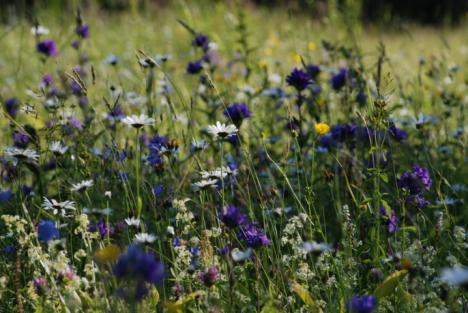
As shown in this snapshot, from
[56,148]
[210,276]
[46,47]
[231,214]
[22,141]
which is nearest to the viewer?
[210,276]

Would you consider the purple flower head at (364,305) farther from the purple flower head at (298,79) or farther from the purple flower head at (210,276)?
the purple flower head at (298,79)

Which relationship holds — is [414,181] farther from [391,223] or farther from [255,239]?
[255,239]

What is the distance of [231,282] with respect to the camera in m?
1.45

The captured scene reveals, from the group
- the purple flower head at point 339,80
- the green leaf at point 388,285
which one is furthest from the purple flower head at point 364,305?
the purple flower head at point 339,80

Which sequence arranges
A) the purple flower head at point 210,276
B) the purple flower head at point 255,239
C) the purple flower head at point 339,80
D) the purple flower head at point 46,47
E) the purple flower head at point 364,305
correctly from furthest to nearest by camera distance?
the purple flower head at point 46,47, the purple flower head at point 339,80, the purple flower head at point 255,239, the purple flower head at point 210,276, the purple flower head at point 364,305

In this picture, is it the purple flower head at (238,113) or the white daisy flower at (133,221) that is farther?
the purple flower head at (238,113)

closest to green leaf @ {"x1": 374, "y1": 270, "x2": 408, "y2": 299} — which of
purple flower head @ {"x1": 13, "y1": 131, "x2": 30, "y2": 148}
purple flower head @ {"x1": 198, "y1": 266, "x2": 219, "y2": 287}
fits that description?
purple flower head @ {"x1": 198, "y1": 266, "x2": 219, "y2": 287}

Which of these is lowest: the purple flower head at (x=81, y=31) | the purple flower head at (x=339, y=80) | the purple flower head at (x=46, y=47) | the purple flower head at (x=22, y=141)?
the purple flower head at (x=22, y=141)

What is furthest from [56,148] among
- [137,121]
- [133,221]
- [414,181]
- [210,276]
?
[414,181]

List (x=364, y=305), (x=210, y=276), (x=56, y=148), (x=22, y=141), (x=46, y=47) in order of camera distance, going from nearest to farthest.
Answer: (x=364, y=305) → (x=210, y=276) → (x=56, y=148) → (x=22, y=141) → (x=46, y=47)

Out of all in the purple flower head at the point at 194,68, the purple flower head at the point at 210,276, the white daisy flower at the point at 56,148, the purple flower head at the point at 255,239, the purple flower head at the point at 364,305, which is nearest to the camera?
the purple flower head at the point at 364,305

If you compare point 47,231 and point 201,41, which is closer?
point 47,231

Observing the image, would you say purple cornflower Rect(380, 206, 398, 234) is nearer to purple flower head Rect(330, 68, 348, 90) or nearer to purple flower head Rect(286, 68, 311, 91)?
purple flower head Rect(286, 68, 311, 91)

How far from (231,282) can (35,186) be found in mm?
1446
